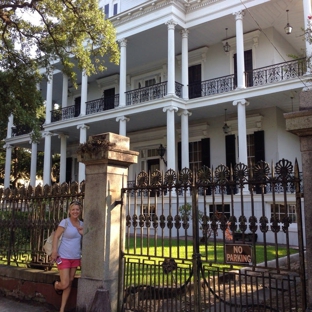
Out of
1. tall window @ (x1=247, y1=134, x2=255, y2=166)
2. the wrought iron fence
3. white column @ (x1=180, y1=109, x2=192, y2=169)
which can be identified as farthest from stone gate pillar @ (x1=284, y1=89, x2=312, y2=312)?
tall window @ (x1=247, y1=134, x2=255, y2=166)

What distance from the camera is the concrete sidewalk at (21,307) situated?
551cm

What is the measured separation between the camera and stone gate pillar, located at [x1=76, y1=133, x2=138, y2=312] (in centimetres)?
489

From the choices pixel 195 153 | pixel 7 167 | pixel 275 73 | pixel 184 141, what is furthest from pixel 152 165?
pixel 7 167

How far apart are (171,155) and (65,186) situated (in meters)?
9.58

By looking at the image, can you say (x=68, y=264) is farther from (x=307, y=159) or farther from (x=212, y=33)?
(x=212, y=33)

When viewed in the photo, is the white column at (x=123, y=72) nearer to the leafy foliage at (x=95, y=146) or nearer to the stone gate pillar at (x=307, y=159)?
the leafy foliage at (x=95, y=146)

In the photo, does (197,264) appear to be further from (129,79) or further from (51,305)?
(129,79)

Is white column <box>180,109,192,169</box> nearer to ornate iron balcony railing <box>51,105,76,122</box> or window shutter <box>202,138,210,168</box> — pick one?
window shutter <box>202,138,210,168</box>

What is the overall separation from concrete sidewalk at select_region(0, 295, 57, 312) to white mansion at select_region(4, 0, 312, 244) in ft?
32.5

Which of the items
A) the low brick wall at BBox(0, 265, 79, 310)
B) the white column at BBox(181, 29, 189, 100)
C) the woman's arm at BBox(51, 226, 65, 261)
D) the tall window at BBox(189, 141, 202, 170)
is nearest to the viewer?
the woman's arm at BBox(51, 226, 65, 261)

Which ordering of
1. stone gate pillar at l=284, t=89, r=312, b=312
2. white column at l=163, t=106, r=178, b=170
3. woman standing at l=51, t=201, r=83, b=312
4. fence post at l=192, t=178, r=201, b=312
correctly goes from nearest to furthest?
stone gate pillar at l=284, t=89, r=312, b=312
fence post at l=192, t=178, r=201, b=312
woman standing at l=51, t=201, r=83, b=312
white column at l=163, t=106, r=178, b=170

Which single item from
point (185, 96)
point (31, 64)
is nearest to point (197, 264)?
point (31, 64)

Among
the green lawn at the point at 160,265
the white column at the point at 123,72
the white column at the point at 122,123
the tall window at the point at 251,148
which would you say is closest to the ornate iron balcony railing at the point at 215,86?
the tall window at the point at 251,148

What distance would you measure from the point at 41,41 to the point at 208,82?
8089 mm
